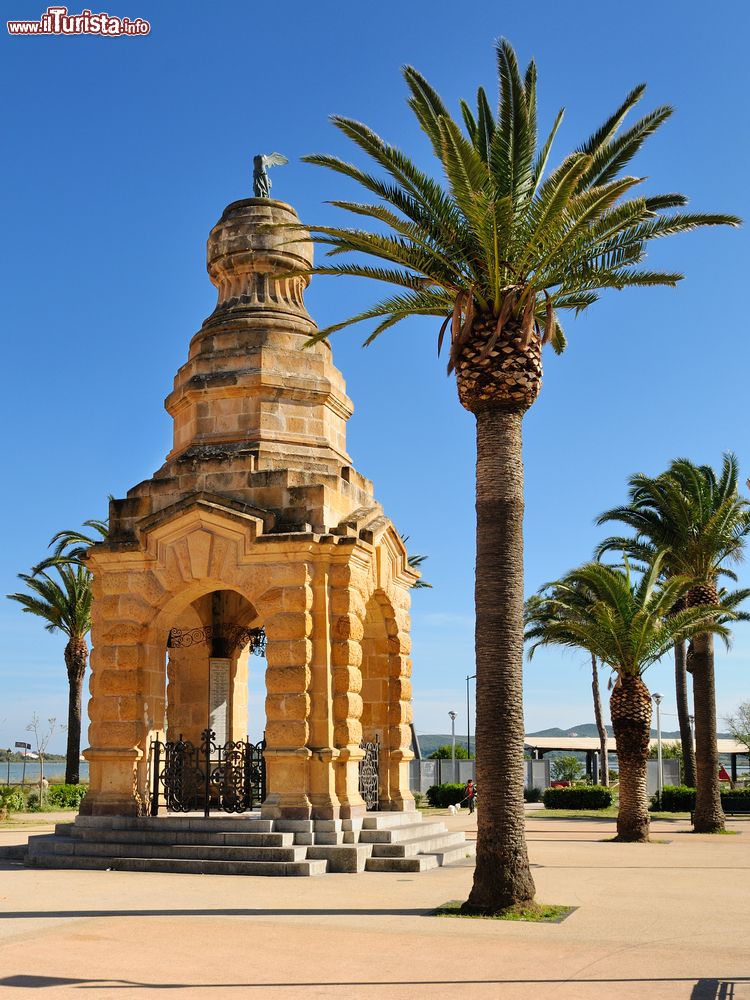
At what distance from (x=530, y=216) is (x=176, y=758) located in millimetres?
9844

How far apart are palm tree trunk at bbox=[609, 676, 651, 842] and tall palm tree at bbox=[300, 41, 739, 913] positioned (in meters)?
13.4

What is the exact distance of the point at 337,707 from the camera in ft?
54.1

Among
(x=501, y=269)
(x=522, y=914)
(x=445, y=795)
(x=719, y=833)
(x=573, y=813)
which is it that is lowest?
(x=573, y=813)

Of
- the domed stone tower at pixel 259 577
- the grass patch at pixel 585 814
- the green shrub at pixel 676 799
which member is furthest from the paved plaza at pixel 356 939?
the green shrub at pixel 676 799

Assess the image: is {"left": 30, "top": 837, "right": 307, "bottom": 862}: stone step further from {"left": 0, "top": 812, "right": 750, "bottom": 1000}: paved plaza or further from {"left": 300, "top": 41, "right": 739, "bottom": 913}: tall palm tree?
{"left": 300, "top": 41, "right": 739, "bottom": 913}: tall palm tree

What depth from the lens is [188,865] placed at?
49.1 feet

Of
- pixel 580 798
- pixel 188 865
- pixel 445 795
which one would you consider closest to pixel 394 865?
pixel 188 865

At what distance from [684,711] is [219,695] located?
2342 centimetres

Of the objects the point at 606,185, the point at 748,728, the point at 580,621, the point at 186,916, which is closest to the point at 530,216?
the point at 606,185

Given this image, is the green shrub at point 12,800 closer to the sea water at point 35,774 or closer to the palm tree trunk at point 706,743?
the sea water at point 35,774

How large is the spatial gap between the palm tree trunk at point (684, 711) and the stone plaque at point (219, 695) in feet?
74.4

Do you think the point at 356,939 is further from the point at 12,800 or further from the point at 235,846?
the point at 12,800

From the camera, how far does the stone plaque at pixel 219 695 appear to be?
20.1m

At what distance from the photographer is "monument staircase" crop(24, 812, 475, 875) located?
14.9 meters
